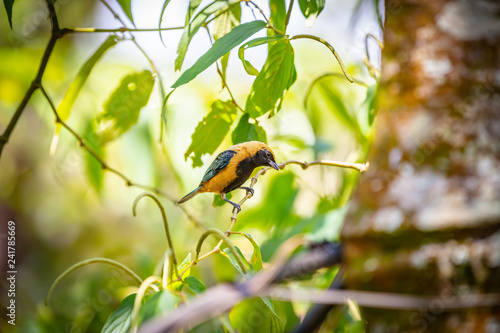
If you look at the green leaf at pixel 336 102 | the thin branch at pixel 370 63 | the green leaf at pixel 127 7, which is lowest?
the green leaf at pixel 336 102

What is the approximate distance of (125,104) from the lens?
1421 millimetres

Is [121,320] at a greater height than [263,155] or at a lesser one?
greater

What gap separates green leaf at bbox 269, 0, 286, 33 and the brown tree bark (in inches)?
24.6

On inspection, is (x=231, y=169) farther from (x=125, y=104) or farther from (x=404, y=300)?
(x=404, y=300)

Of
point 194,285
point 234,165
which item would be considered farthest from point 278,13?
point 194,285

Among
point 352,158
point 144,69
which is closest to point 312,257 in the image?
point 144,69

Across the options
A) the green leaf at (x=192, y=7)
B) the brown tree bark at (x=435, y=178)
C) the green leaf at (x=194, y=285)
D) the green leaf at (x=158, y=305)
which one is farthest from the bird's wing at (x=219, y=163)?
the brown tree bark at (x=435, y=178)

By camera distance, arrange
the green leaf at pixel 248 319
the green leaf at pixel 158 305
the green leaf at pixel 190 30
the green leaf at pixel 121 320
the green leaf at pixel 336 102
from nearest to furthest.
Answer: the green leaf at pixel 158 305, the green leaf at pixel 121 320, the green leaf at pixel 190 30, the green leaf at pixel 248 319, the green leaf at pixel 336 102

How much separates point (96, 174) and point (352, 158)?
3.32 feet

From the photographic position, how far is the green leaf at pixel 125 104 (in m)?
1.39

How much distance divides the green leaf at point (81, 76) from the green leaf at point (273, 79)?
453 mm

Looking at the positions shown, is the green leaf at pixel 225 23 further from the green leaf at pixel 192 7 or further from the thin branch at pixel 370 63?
the thin branch at pixel 370 63

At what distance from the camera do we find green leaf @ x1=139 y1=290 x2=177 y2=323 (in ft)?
2.39

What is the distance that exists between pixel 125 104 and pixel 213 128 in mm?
298
